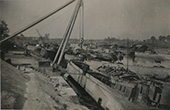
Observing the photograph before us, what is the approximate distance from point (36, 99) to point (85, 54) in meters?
1.40

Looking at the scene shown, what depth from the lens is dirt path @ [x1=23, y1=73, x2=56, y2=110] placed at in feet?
9.68

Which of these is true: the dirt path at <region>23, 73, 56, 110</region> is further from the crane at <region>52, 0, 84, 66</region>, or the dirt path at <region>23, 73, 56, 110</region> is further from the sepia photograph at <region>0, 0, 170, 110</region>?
the crane at <region>52, 0, 84, 66</region>

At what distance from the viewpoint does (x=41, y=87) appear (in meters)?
3.16

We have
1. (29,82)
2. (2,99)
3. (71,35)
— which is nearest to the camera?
(2,99)

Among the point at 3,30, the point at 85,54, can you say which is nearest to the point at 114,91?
the point at 85,54

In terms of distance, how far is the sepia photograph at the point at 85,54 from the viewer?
122 inches

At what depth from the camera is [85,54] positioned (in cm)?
378

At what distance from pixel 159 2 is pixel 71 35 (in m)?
2.29

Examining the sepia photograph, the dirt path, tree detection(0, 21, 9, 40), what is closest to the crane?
the sepia photograph

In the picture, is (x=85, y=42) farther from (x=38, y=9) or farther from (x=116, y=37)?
(x=38, y=9)

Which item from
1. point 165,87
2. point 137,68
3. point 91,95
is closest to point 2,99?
point 91,95

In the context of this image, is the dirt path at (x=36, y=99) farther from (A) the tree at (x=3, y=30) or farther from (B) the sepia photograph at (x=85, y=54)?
(A) the tree at (x=3, y=30)

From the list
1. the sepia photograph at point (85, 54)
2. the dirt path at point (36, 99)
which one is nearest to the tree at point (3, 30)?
the sepia photograph at point (85, 54)

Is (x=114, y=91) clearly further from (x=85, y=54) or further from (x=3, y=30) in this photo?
(x=3, y=30)
